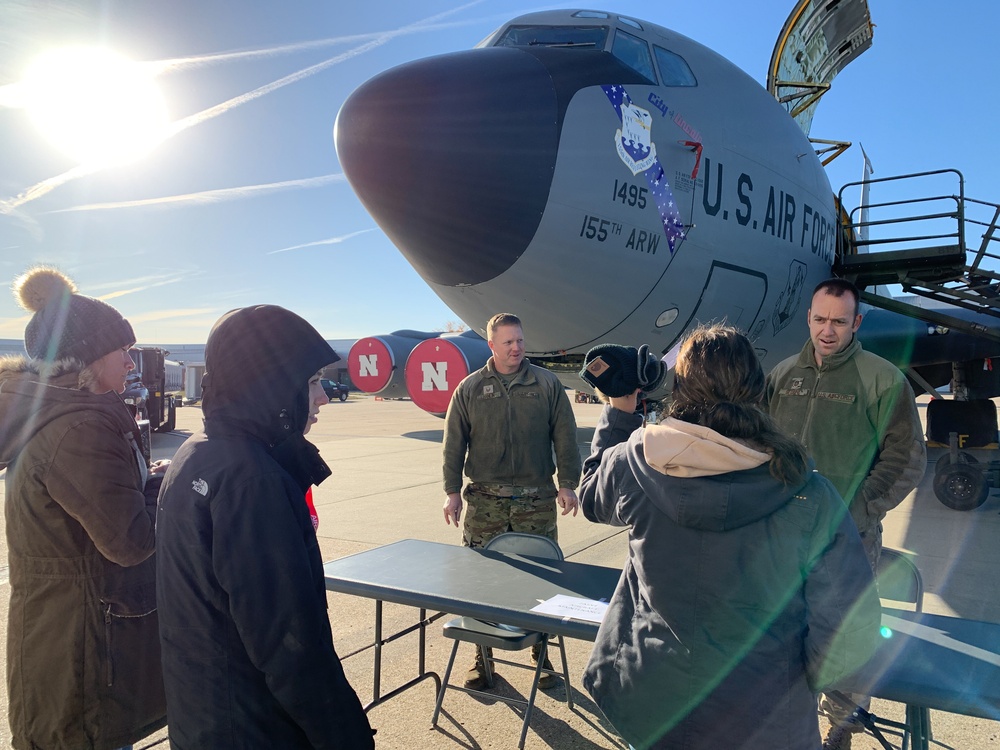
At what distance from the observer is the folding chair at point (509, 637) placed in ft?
8.95

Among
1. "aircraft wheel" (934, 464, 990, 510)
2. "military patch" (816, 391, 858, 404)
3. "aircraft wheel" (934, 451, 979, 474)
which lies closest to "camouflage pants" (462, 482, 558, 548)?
"military patch" (816, 391, 858, 404)

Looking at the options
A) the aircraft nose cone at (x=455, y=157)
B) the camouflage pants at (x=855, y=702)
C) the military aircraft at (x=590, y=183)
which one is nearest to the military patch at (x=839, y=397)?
the camouflage pants at (x=855, y=702)

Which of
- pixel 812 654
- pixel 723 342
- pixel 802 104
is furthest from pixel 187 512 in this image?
pixel 802 104

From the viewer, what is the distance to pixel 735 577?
4.99 feet

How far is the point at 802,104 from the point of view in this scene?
11.6 metres

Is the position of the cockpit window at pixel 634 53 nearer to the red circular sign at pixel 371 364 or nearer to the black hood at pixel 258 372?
the black hood at pixel 258 372

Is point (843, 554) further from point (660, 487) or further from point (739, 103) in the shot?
point (739, 103)

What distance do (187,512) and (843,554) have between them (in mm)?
1444

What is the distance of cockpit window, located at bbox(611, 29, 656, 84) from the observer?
4910 millimetres

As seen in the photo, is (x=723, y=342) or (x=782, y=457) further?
(x=723, y=342)

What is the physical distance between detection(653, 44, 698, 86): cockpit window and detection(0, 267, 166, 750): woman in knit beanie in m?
4.45

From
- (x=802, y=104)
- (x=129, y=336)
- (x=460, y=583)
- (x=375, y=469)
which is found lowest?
(x=375, y=469)

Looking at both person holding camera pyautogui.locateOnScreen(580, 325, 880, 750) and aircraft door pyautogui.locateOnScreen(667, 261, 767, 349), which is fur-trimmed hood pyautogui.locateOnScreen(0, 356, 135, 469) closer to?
person holding camera pyautogui.locateOnScreen(580, 325, 880, 750)

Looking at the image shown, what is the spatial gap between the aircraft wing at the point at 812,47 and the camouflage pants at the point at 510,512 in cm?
902
